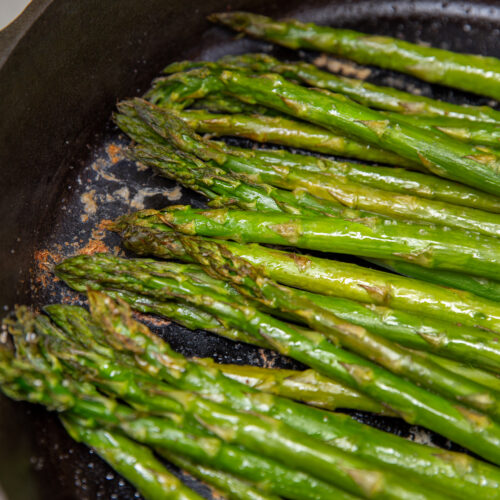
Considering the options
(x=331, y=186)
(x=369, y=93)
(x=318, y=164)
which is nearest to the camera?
(x=331, y=186)

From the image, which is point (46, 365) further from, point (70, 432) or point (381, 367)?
point (381, 367)

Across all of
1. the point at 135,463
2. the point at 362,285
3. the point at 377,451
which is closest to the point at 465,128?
the point at 362,285

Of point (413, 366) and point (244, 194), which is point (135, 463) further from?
point (244, 194)

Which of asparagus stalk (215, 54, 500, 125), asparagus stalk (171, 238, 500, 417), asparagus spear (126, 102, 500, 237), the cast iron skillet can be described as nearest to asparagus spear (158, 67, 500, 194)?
asparagus spear (126, 102, 500, 237)

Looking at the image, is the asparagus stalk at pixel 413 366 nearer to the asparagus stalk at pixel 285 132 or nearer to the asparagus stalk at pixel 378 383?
the asparagus stalk at pixel 378 383

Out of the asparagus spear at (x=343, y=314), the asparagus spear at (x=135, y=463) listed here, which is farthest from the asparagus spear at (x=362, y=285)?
the asparagus spear at (x=135, y=463)

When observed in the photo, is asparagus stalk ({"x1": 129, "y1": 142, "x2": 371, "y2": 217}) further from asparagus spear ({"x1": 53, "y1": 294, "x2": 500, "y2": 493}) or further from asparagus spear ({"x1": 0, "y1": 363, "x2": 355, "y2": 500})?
asparagus spear ({"x1": 0, "y1": 363, "x2": 355, "y2": 500})
